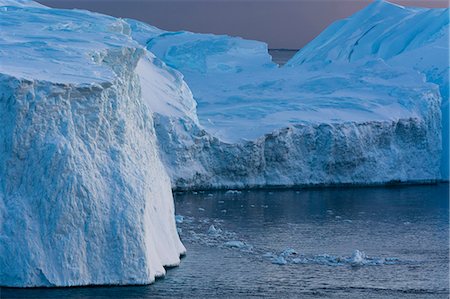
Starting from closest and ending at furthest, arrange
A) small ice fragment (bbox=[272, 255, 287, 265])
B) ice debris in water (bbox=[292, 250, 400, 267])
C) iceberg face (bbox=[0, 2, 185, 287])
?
iceberg face (bbox=[0, 2, 185, 287]) < small ice fragment (bbox=[272, 255, 287, 265]) < ice debris in water (bbox=[292, 250, 400, 267])

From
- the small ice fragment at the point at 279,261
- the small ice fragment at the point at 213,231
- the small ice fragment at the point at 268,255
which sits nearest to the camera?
the small ice fragment at the point at 279,261

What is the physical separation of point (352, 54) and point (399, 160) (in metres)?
10.0

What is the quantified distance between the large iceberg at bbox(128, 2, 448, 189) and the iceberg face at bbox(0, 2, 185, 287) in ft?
36.7

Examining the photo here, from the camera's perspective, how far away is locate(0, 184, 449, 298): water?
10.9 metres

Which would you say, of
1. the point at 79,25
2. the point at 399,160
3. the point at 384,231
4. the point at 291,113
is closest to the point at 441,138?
the point at 399,160

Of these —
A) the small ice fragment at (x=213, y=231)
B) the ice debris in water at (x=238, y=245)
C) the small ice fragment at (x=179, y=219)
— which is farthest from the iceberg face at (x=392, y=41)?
the ice debris in water at (x=238, y=245)

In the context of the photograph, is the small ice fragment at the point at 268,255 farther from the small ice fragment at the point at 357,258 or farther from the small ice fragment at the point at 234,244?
the small ice fragment at the point at 357,258

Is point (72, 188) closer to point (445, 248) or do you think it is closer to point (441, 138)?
point (445, 248)

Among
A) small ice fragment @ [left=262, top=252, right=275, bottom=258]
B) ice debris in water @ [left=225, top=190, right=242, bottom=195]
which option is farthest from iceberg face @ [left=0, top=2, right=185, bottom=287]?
ice debris in water @ [left=225, top=190, right=242, bottom=195]

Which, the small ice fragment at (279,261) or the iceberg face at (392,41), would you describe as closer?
the small ice fragment at (279,261)

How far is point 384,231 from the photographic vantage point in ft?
53.3

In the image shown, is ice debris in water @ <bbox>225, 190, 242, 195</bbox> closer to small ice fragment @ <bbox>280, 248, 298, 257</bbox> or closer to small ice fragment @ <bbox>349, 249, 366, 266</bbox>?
small ice fragment @ <bbox>280, 248, 298, 257</bbox>

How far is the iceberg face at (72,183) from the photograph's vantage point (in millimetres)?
9812

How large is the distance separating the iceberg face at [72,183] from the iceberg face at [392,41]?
18.3 metres
